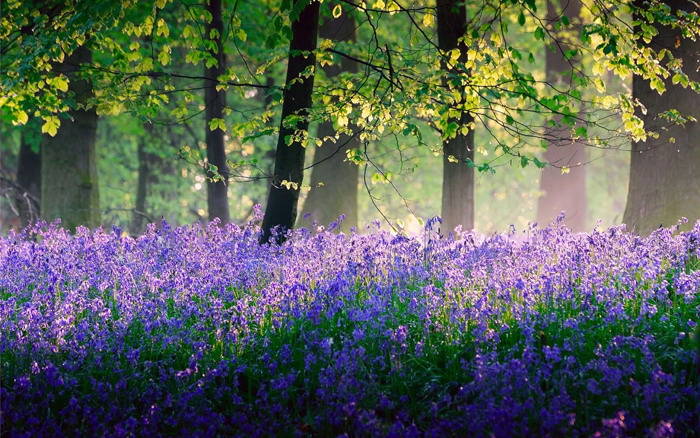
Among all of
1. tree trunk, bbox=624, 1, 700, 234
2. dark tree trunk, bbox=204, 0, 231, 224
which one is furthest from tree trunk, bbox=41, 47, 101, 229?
tree trunk, bbox=624, 1, 700, 234

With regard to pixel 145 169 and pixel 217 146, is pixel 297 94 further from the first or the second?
pixel 145 169

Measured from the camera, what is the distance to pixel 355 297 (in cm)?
589

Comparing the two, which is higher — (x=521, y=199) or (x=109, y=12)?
(x=521, y=199)

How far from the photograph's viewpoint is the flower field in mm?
3789

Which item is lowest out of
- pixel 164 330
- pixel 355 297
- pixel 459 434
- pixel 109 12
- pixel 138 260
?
pixel 459 434

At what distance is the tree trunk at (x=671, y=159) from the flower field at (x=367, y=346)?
2.55 meters

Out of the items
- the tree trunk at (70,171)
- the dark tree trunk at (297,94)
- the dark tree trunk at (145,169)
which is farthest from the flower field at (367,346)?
the dark tree trunk at (145,169)

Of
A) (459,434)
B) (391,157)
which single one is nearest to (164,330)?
(459,434)

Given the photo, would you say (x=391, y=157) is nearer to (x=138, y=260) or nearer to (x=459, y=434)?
(x=138, y=260)

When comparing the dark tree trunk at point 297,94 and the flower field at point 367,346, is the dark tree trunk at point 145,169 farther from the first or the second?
the flower field at point 367,346

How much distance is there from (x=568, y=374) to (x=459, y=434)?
874 millimetres

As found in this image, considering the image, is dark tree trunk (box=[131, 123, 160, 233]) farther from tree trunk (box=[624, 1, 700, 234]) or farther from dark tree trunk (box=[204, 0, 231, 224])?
tree trunk (box=[624, 1, 700, 234])

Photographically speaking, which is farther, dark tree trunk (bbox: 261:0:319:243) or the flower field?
dark tree trunk (bbox: 261:0:319:243)

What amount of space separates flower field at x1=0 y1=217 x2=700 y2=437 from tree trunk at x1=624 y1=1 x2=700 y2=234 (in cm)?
255
